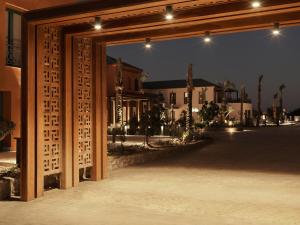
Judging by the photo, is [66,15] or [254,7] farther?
[66,15]

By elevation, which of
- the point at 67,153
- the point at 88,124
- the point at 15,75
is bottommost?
the point at 67,153

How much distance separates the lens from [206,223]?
6.35 metres

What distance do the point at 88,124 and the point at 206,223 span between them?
443 cm

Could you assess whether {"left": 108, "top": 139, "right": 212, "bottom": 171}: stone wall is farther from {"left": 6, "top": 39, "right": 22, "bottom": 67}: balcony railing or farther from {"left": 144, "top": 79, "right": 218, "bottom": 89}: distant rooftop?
{"left": 144, "top": 79, "right": 218, "bottom": 89}: distant rooftop

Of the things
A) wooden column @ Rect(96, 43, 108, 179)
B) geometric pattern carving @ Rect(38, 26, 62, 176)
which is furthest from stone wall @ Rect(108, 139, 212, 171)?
geometric pattern carving @ Rect(38, 26, 62, 176)

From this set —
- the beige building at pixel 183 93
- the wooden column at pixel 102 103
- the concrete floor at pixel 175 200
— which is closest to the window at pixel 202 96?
the beige building at pixel 183 93

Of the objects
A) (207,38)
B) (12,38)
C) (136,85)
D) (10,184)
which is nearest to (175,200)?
(10,184)

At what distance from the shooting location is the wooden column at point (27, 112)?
8.00 metres

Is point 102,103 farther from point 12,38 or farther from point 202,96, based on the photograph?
point 202,96

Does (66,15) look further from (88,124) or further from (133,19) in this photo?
(88,124)

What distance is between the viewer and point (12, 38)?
14570 mm

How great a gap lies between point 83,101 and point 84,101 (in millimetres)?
43

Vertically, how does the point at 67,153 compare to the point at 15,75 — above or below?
below

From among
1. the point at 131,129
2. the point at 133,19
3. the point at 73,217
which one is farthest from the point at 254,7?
the point at 131,129
